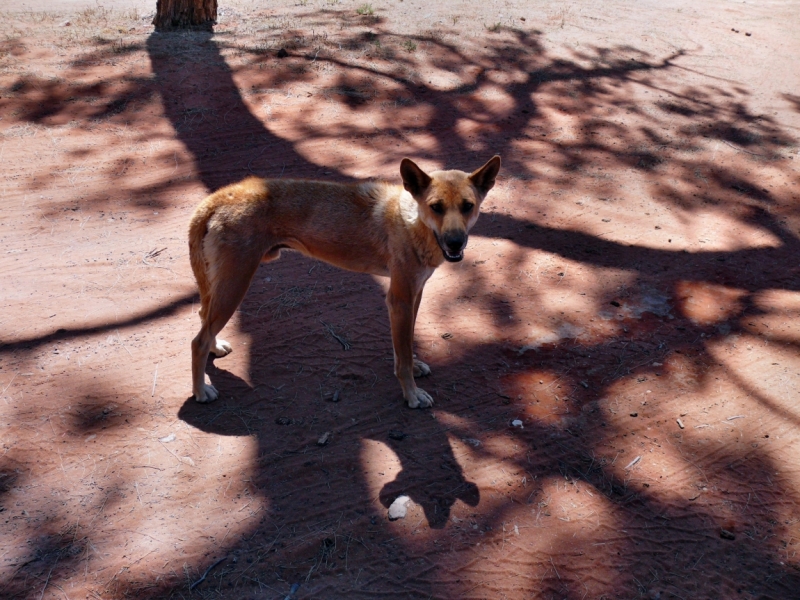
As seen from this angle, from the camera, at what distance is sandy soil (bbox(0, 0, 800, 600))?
364 cm

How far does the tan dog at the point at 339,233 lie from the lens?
14.7ft

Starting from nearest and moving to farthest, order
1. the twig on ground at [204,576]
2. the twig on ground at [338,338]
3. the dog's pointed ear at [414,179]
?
the twig on ground at [204,576] → the dog's pointed ear at [414,179] → the twig on ground at [338,338]

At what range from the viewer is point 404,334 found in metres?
4.66

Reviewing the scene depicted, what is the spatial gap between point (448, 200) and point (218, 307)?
5.82 feet

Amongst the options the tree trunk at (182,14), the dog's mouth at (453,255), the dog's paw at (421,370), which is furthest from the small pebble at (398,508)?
the tree trunk at (182,14)

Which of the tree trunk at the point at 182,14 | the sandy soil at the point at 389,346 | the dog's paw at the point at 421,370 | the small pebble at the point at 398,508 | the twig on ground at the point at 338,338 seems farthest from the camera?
the tree trunk at the point at 182,14

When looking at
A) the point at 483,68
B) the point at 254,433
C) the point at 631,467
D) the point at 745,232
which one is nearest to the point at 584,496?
the point at 631,467

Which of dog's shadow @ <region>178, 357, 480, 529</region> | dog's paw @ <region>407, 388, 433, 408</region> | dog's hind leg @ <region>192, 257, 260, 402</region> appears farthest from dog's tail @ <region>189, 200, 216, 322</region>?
dog's paw @ <region>407, 388, 433, 408</region>

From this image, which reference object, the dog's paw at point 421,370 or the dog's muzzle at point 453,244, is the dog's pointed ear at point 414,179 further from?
the dog's paw at point 421,370

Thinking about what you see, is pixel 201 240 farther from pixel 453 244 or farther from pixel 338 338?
pixel 453 244

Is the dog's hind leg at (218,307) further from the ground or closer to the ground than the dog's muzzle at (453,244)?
closer to the ground

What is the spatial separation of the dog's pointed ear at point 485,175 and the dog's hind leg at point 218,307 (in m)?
1.67

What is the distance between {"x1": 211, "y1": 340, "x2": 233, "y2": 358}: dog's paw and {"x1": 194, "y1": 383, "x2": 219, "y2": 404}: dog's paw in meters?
0.51

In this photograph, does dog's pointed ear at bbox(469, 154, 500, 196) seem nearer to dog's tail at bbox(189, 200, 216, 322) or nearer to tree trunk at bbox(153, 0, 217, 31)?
dog's tail at bbox(189, 200, 216, 322)
